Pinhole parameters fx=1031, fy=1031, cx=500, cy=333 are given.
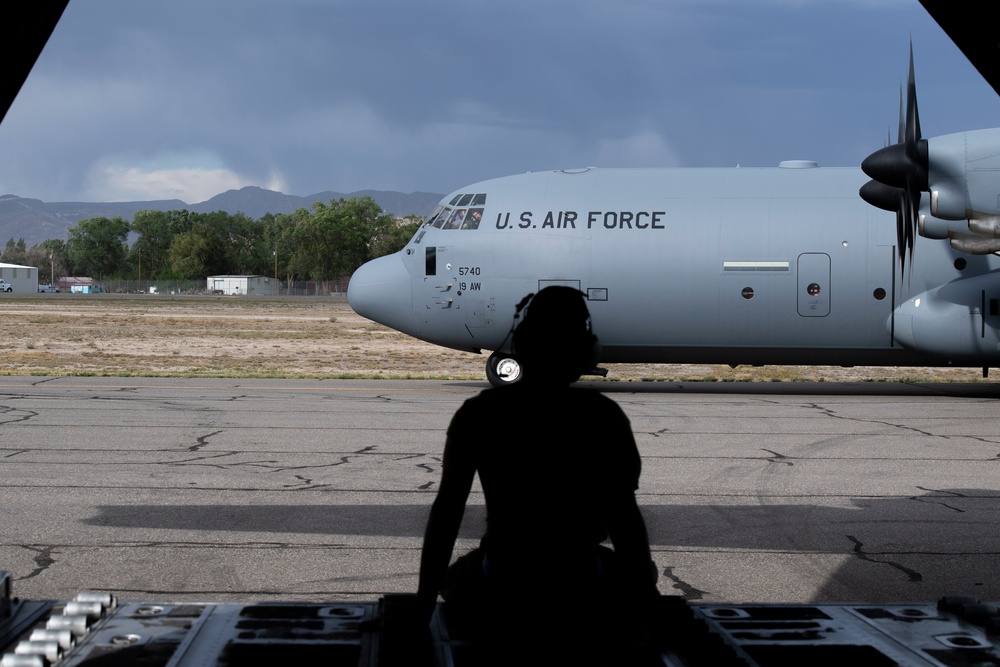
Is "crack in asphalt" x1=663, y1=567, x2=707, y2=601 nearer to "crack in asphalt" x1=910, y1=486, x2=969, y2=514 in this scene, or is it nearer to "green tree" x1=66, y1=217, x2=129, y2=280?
"crack in asphalt" x1=910, y1=486, x2=969, y2=514

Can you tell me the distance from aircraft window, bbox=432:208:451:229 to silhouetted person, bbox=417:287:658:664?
54.1 feet

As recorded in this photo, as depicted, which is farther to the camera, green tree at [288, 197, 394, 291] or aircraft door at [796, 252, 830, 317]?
green tree at [288, 197, 394, 291]

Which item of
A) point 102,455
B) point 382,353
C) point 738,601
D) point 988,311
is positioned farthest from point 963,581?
point 382,353

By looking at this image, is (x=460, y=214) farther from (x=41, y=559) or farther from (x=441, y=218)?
(x=41, y=559)

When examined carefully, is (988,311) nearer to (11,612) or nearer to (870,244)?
(870,244)

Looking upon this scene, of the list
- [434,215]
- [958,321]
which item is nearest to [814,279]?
[958,321]

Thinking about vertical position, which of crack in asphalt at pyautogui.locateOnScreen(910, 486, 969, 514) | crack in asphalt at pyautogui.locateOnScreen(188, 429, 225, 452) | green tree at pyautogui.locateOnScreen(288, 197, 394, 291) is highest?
green tree at pyautogui.locateOnScreen(288, 197, 394, 291)

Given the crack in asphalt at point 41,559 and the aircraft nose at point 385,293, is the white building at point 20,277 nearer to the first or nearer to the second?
the aircraft nose at point 385,293

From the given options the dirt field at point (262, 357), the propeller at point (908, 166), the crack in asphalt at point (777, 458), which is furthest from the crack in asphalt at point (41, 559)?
the dirt field at point (262, 357)

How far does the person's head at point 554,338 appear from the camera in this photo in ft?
11.8

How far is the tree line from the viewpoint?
465 ft

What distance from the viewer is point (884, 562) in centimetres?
732

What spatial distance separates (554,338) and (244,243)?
18683cm

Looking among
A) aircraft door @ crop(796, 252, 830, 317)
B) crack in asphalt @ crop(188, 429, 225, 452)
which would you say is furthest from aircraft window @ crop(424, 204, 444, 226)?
crack in asphalt @ crop(188, 429, 225, 452)
